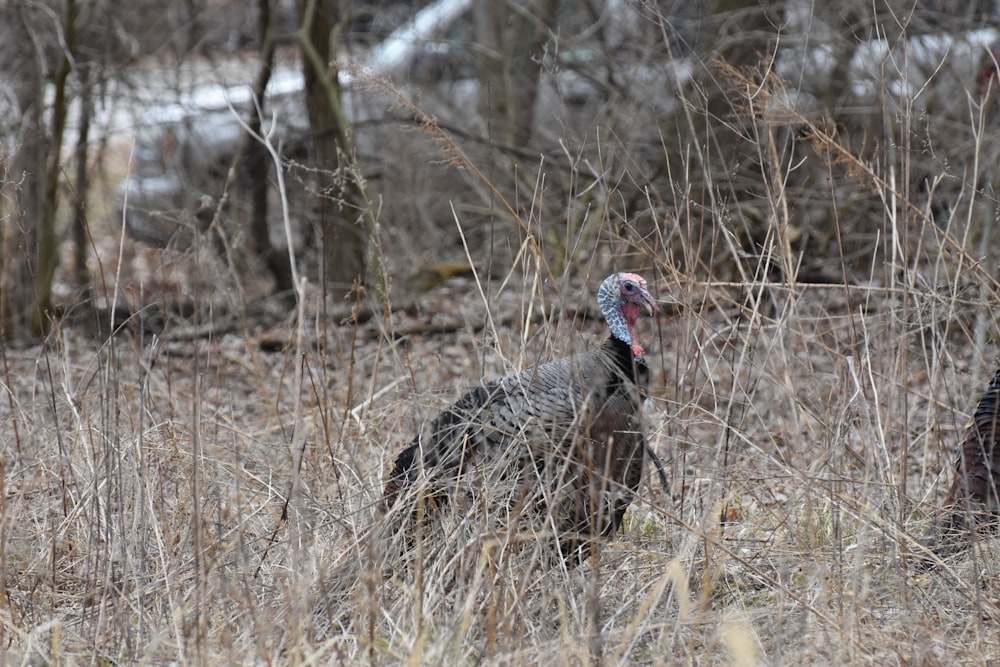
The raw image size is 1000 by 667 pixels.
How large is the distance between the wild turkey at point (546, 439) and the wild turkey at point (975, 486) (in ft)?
2.99

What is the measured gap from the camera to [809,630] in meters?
2.73

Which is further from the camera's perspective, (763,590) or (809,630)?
(763,590)

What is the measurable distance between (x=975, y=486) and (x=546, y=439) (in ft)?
4.58

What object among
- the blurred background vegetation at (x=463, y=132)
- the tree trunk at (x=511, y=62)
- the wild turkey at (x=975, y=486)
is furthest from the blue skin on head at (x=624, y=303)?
the tree trunk at (x=511, y=62)

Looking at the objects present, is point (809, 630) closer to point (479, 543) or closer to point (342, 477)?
point (479, 543)

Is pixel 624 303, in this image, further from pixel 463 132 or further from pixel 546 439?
pixel 463 132

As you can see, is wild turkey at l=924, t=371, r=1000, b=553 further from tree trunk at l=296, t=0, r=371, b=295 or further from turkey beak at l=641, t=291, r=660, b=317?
tree trunk at l=296, t=0, r=371, b=295

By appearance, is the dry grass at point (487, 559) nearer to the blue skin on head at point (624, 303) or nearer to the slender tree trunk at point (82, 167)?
the blue skin on head at point (624, 303)

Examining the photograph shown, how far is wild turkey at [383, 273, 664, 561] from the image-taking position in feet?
9.85

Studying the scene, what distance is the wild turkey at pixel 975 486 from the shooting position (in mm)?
3162

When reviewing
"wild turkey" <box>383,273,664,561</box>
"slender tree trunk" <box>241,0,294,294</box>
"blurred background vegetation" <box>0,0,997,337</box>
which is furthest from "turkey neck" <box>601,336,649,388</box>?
"slender tree trunk" <box>241,0,294,294</box>

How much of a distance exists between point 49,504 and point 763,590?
7.10 feet

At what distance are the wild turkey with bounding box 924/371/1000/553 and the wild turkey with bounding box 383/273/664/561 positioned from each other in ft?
2.99

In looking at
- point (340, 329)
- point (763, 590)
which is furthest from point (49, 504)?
point (340, 329)
